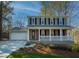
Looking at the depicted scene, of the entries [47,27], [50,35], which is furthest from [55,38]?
[47,27]

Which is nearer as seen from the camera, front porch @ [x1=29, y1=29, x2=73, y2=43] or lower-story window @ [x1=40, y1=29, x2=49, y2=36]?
front porch @ [x1=29, y1=29, x2=73, y2=43]

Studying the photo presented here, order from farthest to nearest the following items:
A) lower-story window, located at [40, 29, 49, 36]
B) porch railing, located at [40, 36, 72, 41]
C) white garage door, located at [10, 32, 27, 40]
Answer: white garage door, located at [10, 32, 27, 40] < lower-story window, located at [40, 29, 49, 36] < porch railing, located at [40, 36, 72, 41]

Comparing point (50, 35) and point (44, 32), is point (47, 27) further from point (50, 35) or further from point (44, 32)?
point (50, 35)

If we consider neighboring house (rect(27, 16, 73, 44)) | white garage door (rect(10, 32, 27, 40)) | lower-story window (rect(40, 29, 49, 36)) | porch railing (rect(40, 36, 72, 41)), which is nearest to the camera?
porch railing (rect(40, 36, 72, 41))

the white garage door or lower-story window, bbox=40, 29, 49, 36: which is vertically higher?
lower-story window, bbox=40, 29, 49, 36

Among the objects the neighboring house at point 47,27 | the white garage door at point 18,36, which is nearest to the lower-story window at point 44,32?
the neighboring house at point 47,27

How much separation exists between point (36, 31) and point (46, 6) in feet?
9.34

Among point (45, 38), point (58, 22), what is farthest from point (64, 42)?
point (58, 22)

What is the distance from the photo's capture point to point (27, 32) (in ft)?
71.0

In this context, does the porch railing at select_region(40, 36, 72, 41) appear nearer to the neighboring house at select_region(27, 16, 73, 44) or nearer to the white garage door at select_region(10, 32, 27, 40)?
the neighboring house at select_region(27, 16, 73, 44)

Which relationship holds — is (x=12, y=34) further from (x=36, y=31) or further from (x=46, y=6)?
(x=46, y=6)

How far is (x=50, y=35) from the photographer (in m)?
20.4

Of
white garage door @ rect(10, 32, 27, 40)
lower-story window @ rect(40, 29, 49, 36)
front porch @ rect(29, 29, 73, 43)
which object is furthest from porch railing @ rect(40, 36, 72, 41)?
white garage door @ rect(10, 32, 27, 40)

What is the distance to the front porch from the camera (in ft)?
63.0
